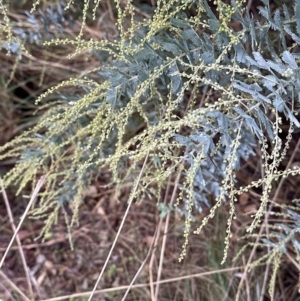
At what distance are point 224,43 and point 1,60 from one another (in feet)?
3.25

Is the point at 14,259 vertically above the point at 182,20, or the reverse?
the point at 182,20

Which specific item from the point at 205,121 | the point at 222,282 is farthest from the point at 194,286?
the point at 205,121

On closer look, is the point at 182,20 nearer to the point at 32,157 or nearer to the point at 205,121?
the point at 205,121

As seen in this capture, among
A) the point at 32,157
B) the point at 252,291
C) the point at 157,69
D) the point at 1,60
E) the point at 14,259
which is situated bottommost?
the point at 252,291

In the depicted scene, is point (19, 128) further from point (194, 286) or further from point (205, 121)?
point (205, 121)

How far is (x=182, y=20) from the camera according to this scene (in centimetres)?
79

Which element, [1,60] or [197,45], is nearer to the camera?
[197,45]

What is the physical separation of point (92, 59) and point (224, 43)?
0.83 m

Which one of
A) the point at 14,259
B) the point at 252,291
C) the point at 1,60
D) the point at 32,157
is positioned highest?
the point at 1,60

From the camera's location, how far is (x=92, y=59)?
4.99 ft

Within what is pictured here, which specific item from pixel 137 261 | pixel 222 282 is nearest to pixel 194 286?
pixel 222 282

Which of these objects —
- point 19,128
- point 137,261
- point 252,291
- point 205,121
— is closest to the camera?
point 205,121

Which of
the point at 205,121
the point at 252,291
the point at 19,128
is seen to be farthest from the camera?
the point at 19,128

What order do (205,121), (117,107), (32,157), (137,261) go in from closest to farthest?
(205,121) → (117,107) → (32,157) → (137,261)
